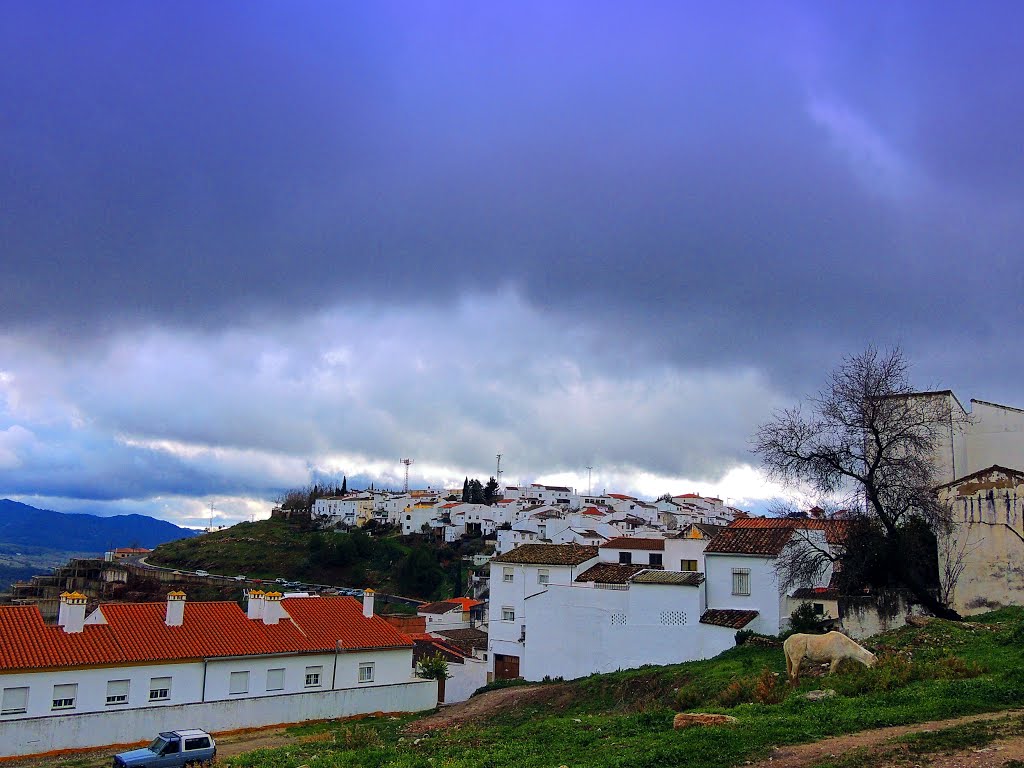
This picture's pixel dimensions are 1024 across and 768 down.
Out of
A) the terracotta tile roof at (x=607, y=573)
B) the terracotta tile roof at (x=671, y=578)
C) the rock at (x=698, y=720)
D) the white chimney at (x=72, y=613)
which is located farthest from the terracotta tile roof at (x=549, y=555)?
the rock at (x=698, y=720)

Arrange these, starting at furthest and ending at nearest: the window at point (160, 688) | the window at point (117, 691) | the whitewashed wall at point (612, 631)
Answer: the whitewashed wall at point (612, 631), the window at point (160, 688), the window at point (117, 691)

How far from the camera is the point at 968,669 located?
51.0 feet

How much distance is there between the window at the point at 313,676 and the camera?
30203 mm

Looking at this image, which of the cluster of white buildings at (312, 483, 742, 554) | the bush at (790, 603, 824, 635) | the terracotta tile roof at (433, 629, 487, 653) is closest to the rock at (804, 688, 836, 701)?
the bush at (790, 603, 824, 635)

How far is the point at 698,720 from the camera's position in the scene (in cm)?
1362

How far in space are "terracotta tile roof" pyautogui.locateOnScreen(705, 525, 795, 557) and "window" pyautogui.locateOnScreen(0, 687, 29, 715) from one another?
24.0m

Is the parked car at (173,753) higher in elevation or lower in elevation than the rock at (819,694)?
lower

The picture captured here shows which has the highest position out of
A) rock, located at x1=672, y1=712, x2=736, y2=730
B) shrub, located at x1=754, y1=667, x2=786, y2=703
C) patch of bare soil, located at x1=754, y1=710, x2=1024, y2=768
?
patch of bare soil, located at x1=754, y1=710, x2=1024, y2=768

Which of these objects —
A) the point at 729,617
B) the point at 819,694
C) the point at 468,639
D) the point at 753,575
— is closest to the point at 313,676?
the point at 729,617

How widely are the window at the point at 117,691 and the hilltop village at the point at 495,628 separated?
5 cm

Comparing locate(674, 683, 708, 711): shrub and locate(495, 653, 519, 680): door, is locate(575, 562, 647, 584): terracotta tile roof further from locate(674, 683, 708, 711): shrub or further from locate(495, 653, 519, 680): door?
locate(674, 683, 708, 711): shrub

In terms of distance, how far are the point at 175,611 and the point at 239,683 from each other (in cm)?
360

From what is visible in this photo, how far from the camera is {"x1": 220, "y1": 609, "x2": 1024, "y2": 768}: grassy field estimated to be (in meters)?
11.9

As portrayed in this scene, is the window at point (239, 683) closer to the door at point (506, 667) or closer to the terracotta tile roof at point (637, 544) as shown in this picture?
the door at point (506, 667)
